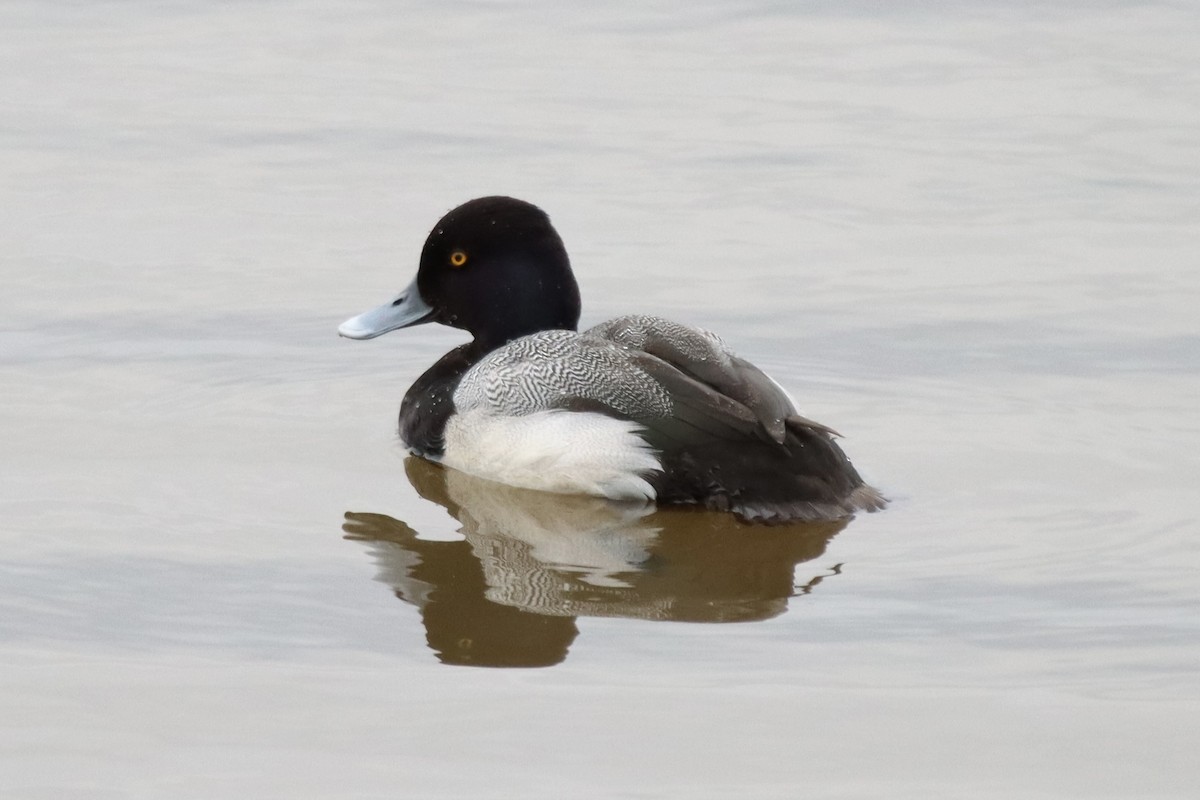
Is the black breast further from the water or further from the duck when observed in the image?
the water

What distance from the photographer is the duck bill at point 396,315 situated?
7633mm

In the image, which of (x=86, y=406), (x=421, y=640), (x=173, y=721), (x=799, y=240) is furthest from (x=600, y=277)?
(x=173, y=721)

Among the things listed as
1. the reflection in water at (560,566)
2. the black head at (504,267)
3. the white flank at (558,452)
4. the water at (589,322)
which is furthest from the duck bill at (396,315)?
the reflection in water at (560,566)

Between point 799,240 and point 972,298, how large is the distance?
97cm

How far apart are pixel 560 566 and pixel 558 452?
68 centimetres

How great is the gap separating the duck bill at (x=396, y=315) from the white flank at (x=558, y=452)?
73 centimetres

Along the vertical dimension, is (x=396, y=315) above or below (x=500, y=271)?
below

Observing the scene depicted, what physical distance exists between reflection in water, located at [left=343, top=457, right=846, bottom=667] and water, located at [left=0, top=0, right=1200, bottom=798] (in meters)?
0.02

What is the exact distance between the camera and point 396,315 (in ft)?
25.3

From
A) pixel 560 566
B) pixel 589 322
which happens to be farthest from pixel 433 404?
pixel 589 322

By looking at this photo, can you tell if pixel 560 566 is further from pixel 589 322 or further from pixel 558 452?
pixel 589 322

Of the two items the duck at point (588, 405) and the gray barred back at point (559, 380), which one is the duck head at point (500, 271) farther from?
the gray barred back at point (559, 380)

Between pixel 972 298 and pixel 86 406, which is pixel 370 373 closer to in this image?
pixel 86 406

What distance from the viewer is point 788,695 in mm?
5086
